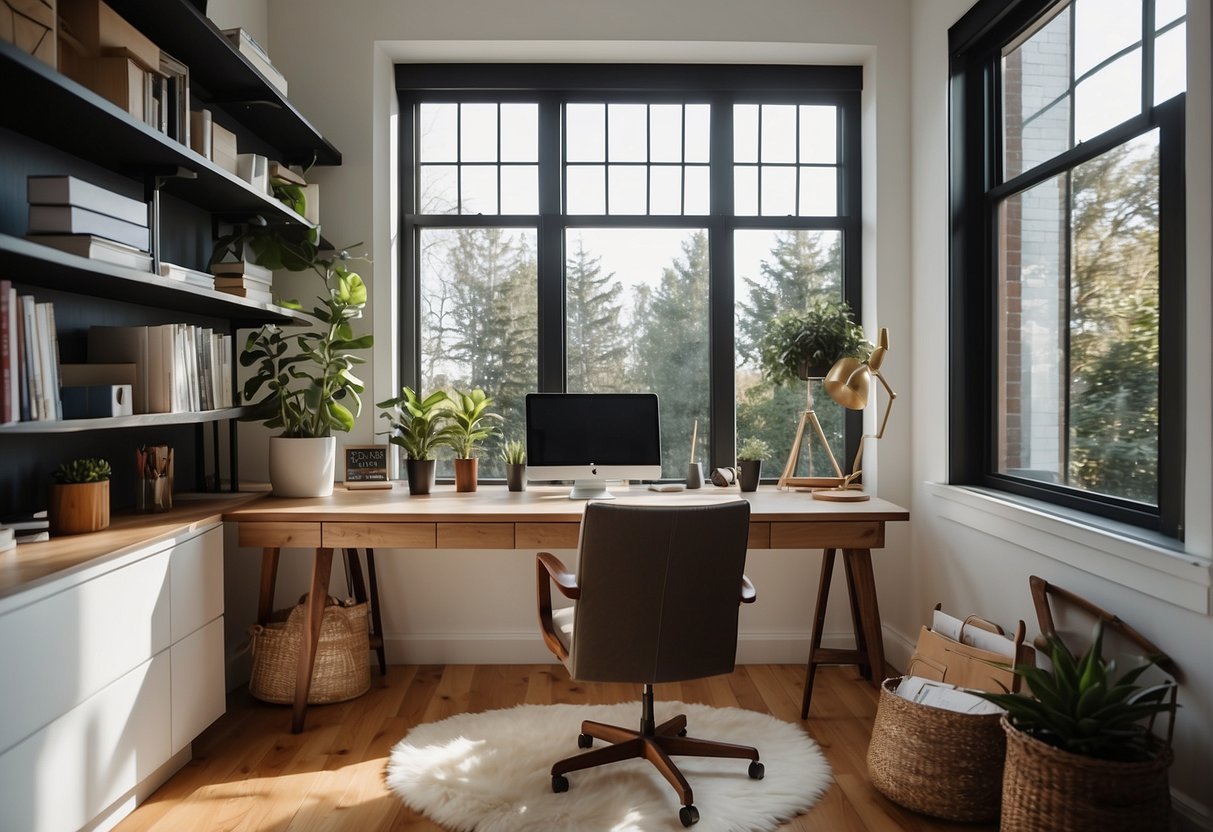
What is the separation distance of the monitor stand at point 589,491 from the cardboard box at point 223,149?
1704 millimetres

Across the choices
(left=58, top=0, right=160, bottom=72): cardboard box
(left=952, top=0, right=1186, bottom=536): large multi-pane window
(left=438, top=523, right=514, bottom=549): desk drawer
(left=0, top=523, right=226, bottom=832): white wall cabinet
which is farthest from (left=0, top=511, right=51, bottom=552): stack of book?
(left=952, top=0, right=1186, bottom=536): large multi-pane window

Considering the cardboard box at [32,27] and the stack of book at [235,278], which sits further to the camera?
the stack of book at [235,278]

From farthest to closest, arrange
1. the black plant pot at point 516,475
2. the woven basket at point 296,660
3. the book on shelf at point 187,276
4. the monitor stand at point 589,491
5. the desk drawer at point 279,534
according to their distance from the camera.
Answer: the black plant pot at point 516,475 < the monitor stand at point 589,491 < the woven basket at point 296,660 < the desk drawer at point 279,534 < the book on shelf at point 187,276

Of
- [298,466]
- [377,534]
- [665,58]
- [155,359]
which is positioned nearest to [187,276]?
[155,359]

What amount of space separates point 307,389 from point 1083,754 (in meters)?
2.75

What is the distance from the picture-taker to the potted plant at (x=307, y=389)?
3.03m

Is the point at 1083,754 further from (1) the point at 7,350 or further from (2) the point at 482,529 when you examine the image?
(1) the point at 7,350

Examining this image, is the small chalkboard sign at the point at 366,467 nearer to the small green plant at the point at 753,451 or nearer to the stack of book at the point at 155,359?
the stack of book at the point at 155,359

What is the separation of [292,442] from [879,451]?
247cm

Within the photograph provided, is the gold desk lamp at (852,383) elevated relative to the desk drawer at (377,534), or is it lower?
elevated

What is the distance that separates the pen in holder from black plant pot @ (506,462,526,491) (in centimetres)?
128

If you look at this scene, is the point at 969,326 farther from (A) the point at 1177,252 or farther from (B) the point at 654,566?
(B) the point at 654,566

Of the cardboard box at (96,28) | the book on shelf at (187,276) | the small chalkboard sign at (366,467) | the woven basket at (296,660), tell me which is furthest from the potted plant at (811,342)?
the cardboard box at (96,28)

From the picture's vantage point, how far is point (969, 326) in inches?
121
